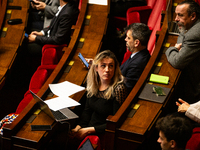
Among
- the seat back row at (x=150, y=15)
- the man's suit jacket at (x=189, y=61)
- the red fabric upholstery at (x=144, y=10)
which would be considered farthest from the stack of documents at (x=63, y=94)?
the red fabric upholstery at (x=144, y=10)

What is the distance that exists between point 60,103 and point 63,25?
74 centimetres

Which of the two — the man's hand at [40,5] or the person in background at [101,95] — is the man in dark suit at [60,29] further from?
the person in background at [101,95]

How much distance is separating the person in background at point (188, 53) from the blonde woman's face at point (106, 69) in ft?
0.99

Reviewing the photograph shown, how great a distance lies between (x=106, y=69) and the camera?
1343 mm

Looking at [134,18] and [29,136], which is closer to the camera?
[29,136]

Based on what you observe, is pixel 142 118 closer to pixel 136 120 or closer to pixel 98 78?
pixel 136 120

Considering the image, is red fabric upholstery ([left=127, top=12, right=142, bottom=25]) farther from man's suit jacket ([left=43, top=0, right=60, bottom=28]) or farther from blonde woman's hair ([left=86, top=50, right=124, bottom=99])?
blonde woman's hair ([left=86, top=50, right=124, bottom=99])

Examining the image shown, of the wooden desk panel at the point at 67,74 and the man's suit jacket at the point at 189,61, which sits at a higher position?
the man's suit jacket at the point at 189,61

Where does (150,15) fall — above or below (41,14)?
above

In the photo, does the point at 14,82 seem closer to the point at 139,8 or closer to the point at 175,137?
the point at 139,8

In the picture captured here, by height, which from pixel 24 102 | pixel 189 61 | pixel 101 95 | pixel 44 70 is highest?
pixel 189 61

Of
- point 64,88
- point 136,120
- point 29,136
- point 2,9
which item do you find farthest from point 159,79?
point 2,9

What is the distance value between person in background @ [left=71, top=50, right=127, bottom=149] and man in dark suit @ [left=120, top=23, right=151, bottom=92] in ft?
0.51

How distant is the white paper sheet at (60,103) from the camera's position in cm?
134
